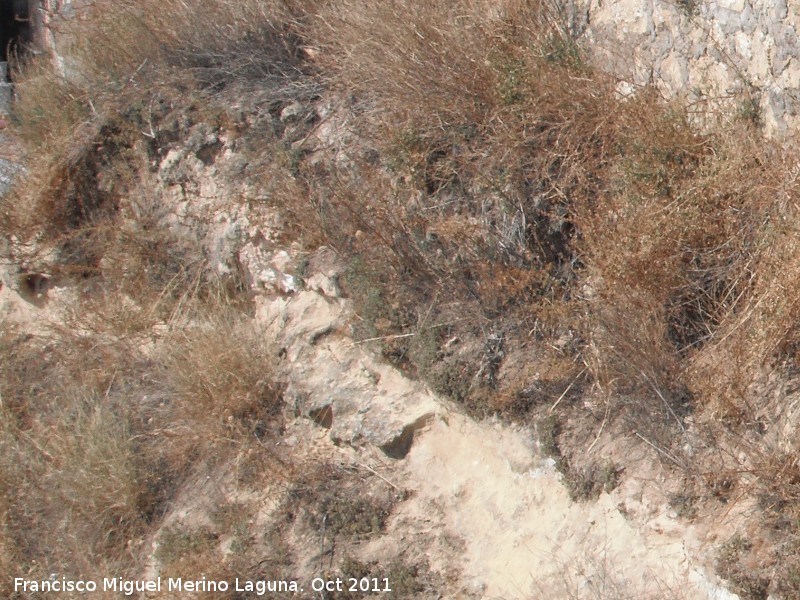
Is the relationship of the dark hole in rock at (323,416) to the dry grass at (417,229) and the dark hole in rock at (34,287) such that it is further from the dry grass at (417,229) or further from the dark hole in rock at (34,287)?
the dark hole in rock at (34,287)

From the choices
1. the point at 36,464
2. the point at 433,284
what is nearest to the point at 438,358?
the point at 433,284

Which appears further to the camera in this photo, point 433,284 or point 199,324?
point 199,324

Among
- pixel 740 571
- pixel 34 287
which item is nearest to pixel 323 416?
pixel 740 571

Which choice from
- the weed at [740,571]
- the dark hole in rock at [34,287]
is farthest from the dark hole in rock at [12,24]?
the weed at [740,571]

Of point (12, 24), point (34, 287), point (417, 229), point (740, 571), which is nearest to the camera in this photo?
point (740, 571)

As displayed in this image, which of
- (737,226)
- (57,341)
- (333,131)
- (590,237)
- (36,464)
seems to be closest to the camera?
(737,226)

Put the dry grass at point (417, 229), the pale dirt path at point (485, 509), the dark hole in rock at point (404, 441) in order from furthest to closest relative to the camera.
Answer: the dark hole in rock at point (404, 441) → the dry grass at point (417, 229) → the pale dirt path at point (485, 509)

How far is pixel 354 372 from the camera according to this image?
4.11 meters

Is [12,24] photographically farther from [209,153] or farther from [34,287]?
[209,153]

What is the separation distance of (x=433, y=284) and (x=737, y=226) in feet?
4.51

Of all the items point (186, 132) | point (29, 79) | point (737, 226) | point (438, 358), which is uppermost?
point (737, 226)

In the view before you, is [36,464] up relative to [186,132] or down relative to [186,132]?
down

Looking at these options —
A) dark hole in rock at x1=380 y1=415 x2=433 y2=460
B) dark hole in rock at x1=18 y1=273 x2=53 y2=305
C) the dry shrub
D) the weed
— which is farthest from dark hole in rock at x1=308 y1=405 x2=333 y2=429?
dark hole in rock at x1=18 y1=273 x2=53 y2=305

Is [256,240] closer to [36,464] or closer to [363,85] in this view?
[363,85]
